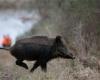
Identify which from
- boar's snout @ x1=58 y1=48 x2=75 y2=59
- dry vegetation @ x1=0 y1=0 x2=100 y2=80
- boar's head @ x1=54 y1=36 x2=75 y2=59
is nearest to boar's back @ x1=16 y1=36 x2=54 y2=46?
boar's head @ x1=54 y1=36 x2=75 y2=59

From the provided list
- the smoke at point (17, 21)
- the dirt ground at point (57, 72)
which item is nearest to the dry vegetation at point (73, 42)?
the dirt ground at point (57, 72)

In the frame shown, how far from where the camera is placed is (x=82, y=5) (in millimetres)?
12062

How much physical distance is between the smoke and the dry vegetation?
4.52 m

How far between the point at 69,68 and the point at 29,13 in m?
10.8

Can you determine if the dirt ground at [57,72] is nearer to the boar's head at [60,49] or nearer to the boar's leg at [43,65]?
the boar's leg at [43,65]

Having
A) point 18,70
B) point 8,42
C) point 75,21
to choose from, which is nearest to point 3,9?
point 8,42

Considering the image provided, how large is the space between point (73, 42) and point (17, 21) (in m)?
9.59

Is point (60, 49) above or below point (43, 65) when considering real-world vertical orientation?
above

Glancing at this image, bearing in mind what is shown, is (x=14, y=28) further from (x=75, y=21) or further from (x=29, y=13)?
(x=75, y=21)

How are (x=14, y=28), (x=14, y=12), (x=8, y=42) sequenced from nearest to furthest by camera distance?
(x=8, y=42), (x=14, y=28), (x=14, y=12)

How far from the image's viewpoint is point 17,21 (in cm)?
2094

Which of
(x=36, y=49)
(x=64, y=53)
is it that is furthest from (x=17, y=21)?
(x=36, y=49)

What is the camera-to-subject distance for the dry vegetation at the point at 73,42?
Answer: 10.1 metres

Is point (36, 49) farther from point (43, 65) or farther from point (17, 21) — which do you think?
point (17, 21)
